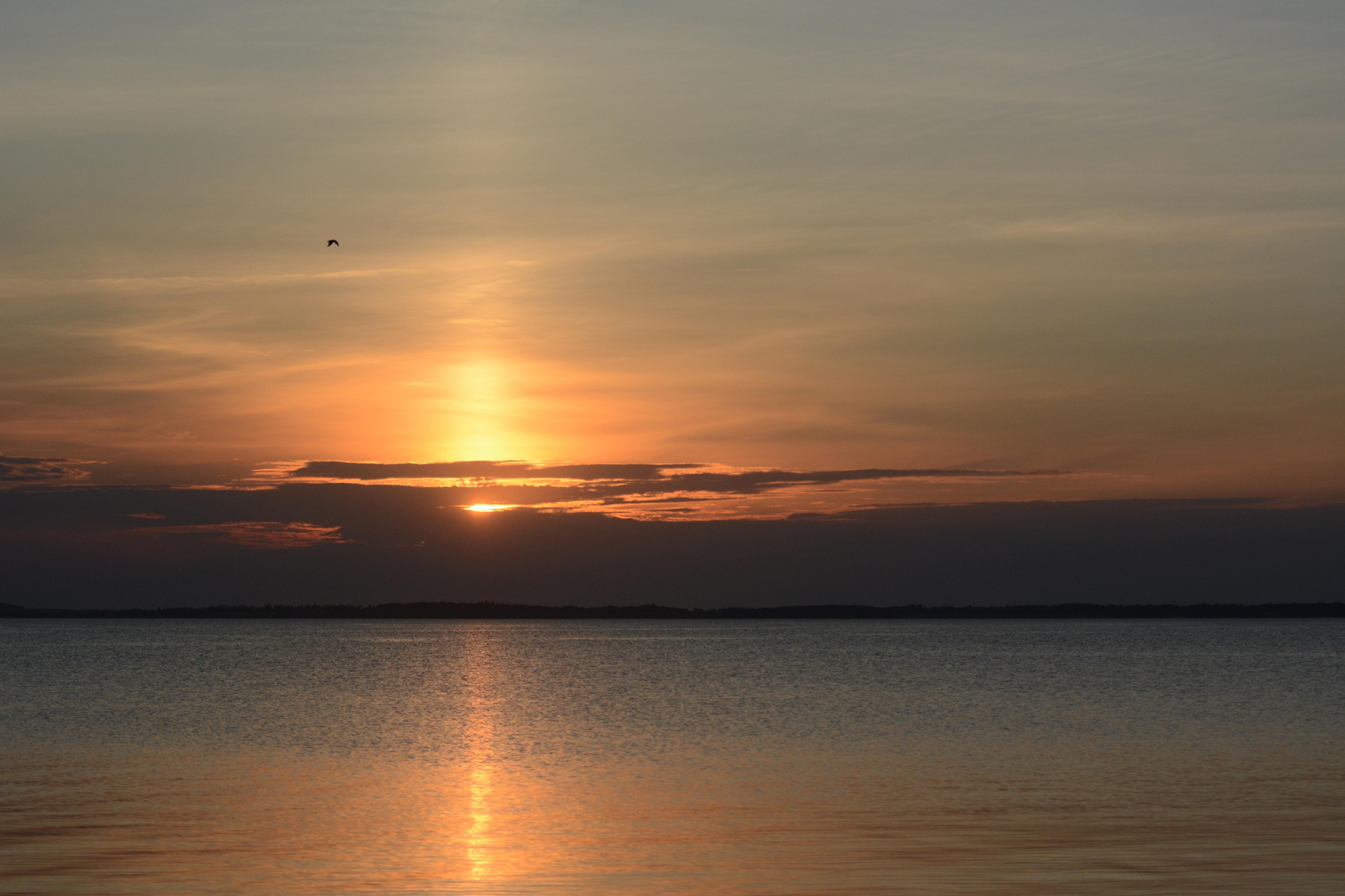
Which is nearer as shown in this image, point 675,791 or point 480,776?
point 675,791

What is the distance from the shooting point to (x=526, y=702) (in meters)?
65.6

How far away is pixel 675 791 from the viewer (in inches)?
1264

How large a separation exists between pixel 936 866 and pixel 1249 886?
186 inches

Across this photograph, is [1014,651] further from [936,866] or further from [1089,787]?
[936,866]

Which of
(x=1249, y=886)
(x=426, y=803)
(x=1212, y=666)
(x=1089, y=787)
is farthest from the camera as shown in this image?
(x=1212, y=666)

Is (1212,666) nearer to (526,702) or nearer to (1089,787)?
(526,702)

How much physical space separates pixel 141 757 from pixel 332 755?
17.9ft

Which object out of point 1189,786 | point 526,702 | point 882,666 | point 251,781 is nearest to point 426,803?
point 251,781

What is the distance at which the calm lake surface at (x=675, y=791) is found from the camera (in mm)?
21844

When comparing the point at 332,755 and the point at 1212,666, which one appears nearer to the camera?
the point at 332,755

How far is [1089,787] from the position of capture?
32.4 m

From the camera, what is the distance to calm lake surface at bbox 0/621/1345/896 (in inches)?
860

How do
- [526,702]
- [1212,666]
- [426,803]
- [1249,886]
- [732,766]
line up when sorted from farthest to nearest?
[1212,666] → [526,702] → [732,766] → [426,803] → [1249,886]

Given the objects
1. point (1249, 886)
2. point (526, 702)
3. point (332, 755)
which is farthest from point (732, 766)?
point (526, 702)
